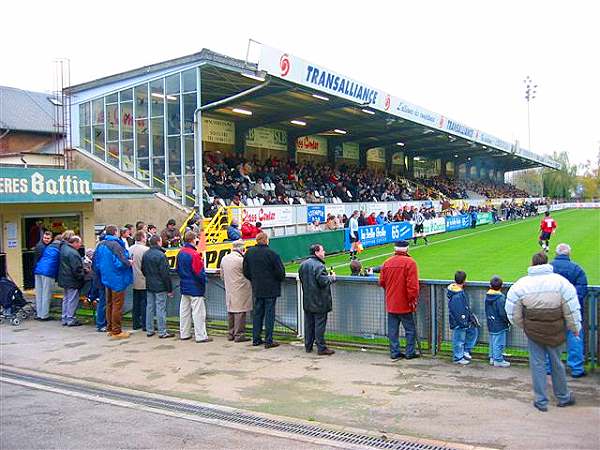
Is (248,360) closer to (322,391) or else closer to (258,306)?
(258,306)

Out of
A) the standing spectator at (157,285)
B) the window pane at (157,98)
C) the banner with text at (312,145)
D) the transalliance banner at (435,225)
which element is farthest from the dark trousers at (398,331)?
the banner with text at (312,145)

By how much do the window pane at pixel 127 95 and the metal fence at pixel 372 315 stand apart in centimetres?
1760

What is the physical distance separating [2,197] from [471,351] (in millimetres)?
11620

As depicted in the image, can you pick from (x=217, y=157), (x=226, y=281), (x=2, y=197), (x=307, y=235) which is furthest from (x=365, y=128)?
(x=226, y=281)

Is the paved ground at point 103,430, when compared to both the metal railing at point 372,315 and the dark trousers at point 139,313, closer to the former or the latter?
the metal railing at point 372,315

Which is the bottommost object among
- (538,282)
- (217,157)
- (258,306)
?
(258,306)

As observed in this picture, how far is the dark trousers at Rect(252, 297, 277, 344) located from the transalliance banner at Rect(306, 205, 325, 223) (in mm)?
19038

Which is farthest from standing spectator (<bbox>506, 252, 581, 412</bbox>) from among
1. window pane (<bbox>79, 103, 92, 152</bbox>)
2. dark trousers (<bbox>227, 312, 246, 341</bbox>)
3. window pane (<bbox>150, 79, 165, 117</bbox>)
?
window pane (<bbox>79, 103, 92, 152</bbox>)

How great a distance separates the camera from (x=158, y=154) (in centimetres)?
2614

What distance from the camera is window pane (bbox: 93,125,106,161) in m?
27.8

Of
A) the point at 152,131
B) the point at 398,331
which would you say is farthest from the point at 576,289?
the point at 152,131

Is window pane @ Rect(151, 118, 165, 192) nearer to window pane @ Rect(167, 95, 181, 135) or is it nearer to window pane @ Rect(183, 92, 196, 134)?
window pane @ Rect(167, 95, 181, 135)

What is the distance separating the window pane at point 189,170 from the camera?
2522cm

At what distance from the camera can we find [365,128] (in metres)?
42.5
